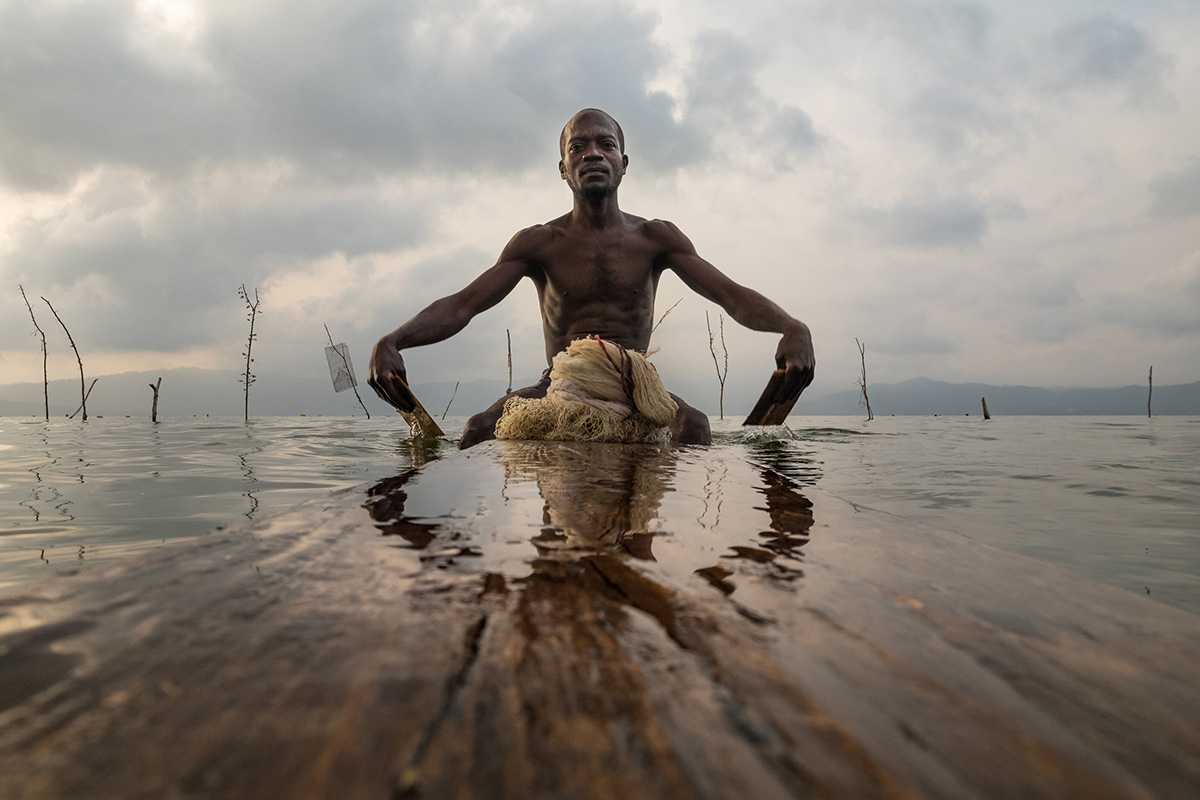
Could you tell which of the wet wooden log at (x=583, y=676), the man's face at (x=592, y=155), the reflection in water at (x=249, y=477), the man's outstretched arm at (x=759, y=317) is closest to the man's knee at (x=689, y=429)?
the man's outstretched arm at (x=759, y=317)

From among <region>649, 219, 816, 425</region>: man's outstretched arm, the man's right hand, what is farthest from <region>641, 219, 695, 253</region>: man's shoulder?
the man's right hand

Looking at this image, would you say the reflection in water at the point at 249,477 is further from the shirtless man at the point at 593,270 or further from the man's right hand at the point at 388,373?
the shirtless man at the point at 593,270

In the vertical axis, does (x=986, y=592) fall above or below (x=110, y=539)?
above

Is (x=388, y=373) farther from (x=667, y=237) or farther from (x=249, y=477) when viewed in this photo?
(x=667, y=237)

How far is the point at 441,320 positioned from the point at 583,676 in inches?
145

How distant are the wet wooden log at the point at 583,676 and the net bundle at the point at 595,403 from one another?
2333 mm

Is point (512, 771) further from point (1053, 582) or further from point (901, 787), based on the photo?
point (1053, 582)

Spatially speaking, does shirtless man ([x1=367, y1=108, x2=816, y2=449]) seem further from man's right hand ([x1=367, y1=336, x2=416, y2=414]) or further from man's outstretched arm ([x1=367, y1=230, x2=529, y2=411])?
man's right hand ([x1=367, y1=336, x2=416, y2=414])

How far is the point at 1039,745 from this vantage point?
344mm

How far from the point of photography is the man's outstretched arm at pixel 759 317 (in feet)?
10.9

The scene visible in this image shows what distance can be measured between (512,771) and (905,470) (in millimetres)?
3225

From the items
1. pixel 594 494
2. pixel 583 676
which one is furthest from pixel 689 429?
pixel 583 676

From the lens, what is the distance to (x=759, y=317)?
3777 millimetres

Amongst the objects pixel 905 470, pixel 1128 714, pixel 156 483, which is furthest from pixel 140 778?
pixel 905 470
